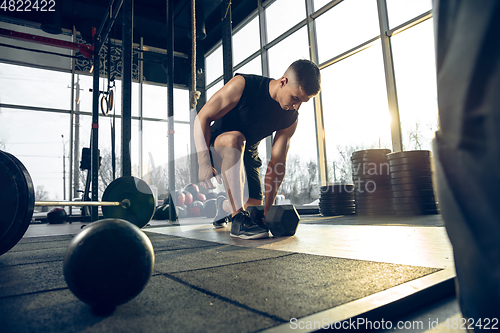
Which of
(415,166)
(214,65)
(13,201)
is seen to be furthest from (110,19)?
(214,65)

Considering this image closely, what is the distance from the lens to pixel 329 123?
197 inches

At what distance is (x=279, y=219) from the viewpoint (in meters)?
1.72

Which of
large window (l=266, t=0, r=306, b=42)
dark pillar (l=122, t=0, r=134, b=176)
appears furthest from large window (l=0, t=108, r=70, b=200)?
dark pillar (l=122, t=0, r=134, b=176)

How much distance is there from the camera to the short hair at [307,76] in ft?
5.24

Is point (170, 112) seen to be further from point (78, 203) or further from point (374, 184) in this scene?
point (374, 184)

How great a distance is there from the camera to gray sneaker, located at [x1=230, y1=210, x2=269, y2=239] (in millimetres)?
1677

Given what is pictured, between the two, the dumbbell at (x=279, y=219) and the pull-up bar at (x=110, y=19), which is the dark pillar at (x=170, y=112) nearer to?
the pull-up bar at (x=110, y=19)

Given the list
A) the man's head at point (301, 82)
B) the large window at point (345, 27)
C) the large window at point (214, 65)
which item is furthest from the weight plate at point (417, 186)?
the large window at point (214, 65)

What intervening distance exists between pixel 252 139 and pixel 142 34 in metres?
6.72

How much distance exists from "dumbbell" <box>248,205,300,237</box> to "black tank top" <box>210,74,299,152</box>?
0.52 m

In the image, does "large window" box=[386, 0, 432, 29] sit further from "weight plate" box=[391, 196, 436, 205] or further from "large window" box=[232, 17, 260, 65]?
"large window" box=[232, 17, 260, 65]

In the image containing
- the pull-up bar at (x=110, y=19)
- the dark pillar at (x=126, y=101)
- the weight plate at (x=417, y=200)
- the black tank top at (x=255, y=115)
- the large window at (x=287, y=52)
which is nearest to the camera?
the black tank top at (x=255, y=115)

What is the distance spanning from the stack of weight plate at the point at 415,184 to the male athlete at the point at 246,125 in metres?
2.05

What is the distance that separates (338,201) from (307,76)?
2887 mm
